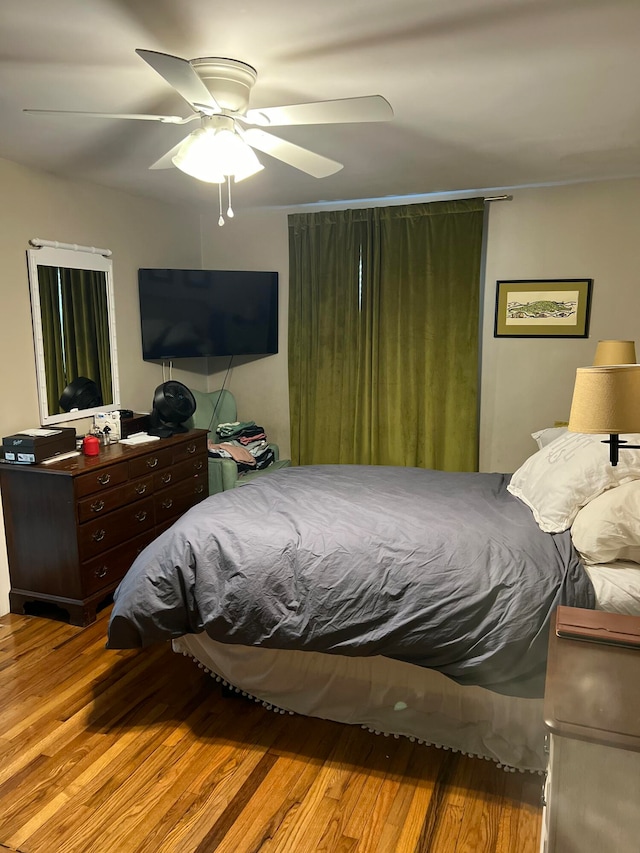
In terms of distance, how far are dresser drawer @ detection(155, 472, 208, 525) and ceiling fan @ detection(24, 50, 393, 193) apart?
203cm

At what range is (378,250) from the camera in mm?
4266

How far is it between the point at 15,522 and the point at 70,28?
2386mm

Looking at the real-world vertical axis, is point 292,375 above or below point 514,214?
below

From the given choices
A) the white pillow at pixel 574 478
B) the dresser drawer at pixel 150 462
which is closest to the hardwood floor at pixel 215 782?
the white pillow at pixel 574 478

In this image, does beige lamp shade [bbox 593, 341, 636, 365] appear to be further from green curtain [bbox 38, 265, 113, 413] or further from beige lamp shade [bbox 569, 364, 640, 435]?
green curtain [bbox 38, 265, 113, 413]

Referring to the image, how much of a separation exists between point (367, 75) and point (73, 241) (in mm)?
2250

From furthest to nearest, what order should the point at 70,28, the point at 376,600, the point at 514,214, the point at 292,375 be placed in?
the point at 292,375 < the point at 514,214 < the point at 376,600 < the point at 70,28

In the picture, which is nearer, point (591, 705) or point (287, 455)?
point (591, 705)

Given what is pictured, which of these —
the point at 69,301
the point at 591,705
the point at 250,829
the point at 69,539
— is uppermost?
the point at 69,301

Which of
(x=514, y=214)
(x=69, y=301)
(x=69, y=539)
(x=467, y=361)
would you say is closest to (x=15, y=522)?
(x=69, y=539)

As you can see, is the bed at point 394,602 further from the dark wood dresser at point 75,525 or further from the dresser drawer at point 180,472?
the dresser drawer at point 180,472

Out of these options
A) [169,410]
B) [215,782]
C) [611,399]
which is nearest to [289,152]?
[611,399]

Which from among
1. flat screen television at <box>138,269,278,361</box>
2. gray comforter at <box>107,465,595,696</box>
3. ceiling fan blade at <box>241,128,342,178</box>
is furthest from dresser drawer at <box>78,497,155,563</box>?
ceiling fan blade at <box>241,128,342,178</box>

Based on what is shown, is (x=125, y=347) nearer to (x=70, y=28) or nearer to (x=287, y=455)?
(x=287, y=455)
